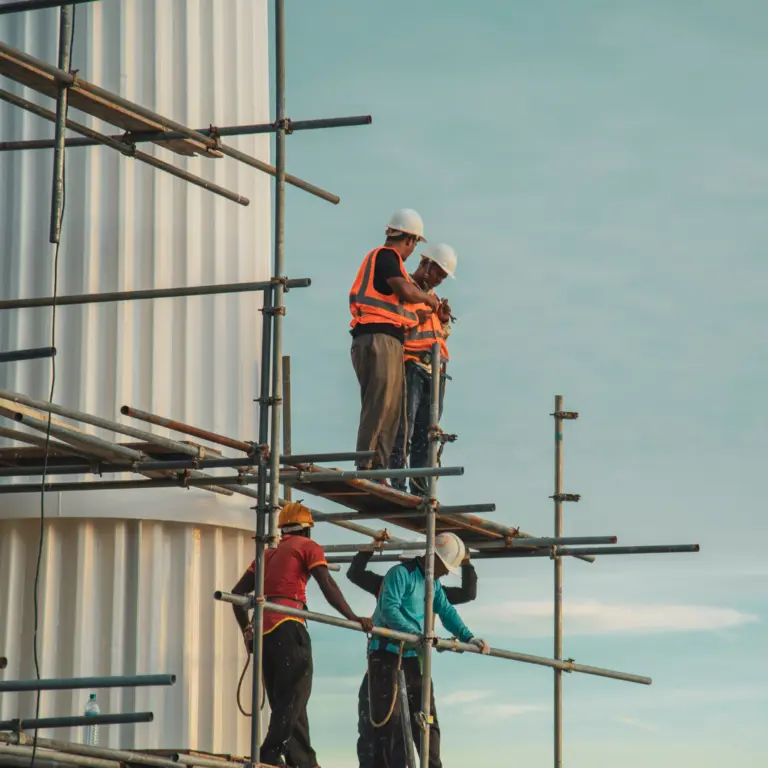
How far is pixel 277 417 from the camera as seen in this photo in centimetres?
1320

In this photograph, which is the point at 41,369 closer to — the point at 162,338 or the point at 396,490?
the point at 162,338

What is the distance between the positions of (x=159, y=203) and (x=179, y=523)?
317cm

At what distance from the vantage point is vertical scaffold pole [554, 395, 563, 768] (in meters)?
17.1

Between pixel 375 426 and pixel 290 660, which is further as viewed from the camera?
pixel 375 426

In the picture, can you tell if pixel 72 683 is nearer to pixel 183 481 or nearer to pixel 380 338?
pixel 183 481

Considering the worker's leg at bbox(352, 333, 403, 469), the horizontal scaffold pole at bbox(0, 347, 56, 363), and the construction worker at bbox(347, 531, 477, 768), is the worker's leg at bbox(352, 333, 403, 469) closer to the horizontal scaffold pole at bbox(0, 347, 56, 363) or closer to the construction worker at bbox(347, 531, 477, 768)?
the construction worker at bbox(347, 531, 477, 768)

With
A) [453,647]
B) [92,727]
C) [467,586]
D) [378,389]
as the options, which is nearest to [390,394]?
[378,389]

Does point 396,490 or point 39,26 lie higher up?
point 39,26

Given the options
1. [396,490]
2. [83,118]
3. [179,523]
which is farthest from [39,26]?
[396,490]

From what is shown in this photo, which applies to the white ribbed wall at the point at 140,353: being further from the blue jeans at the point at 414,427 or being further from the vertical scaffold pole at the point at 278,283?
the vertical scaffold pole at the point at 278,283

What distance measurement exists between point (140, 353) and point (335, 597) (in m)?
4.67

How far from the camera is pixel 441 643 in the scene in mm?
14062

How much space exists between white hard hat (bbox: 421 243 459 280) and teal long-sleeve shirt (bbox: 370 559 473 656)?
3.25 meters

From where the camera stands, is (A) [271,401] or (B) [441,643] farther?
(B) [441,643]
